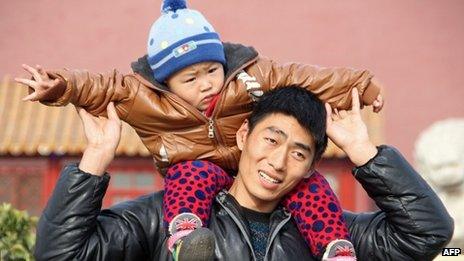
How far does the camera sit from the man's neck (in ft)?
10.2

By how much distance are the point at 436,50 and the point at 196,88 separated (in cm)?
972

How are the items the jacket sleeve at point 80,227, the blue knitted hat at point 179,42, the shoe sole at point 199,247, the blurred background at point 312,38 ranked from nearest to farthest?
the shoe sole at point 199,247 → the jacket sleeve at point 80,227 → the blue knitted hat at point 179,42 → the blurred background at point 312,38

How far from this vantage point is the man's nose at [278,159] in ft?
9.87

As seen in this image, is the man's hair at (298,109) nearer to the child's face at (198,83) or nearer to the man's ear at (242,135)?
the man's ear at (242,135)

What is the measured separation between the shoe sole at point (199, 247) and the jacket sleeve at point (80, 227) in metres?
0.31

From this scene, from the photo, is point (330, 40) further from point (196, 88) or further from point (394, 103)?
point (196, 88)

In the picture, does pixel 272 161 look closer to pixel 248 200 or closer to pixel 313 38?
pixel 248 200

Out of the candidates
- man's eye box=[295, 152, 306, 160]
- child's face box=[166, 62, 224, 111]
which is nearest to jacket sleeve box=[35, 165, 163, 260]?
child's face box=[166, 62, 224, 111]

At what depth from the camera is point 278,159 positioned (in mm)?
3016

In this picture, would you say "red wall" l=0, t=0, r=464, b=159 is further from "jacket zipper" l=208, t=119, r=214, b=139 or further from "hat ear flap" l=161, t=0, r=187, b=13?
"jacket zipper" l=208, t=119, r=214, b=139

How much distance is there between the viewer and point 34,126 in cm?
1023

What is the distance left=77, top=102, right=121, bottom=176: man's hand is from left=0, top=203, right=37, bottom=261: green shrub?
4.69ft

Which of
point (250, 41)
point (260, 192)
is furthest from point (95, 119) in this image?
point (250, 41)

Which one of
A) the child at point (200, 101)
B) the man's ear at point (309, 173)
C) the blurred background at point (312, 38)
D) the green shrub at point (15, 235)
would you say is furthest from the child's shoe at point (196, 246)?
the blurred background at point (312, 38)
